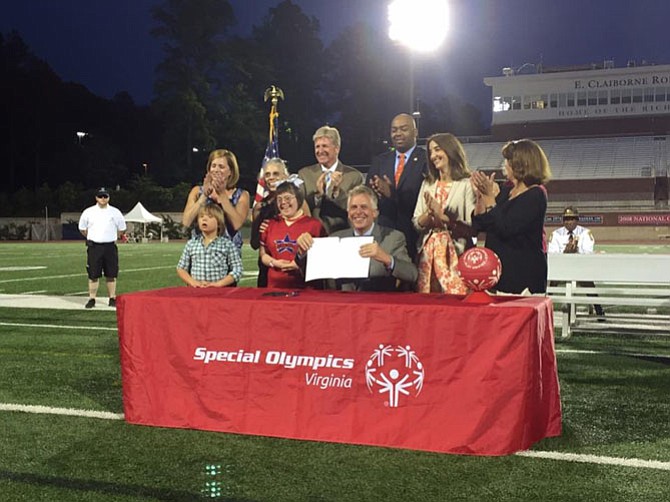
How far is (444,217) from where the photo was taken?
5.64 m

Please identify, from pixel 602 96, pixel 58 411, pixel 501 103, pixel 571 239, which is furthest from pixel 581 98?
pixel 58 411

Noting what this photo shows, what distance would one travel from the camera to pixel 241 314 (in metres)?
4.99

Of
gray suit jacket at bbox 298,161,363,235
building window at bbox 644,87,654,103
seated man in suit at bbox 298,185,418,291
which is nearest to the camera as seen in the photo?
seated man in suit at bbox 298,185,418,291

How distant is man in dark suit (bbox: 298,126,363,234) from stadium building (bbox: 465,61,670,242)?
1976 inches

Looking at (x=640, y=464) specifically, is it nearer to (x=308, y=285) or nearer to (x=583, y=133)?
(x=308, y=285)

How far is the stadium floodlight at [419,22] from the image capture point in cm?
1254

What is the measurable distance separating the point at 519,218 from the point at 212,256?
7.60ft

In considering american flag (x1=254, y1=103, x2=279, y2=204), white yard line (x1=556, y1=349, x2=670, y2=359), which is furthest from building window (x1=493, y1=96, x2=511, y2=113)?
american flag (x1=254, y1=103, x2=279, y2=204)

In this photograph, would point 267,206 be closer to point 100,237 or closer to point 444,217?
point 444,217

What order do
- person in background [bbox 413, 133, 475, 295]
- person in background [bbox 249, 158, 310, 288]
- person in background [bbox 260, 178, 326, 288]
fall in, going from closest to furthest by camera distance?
person in background [bbox 413, 133, 475, 295], person in background [bbox 260, 178, 326, 288], person in background [bbox 249, 158, 310, 288]

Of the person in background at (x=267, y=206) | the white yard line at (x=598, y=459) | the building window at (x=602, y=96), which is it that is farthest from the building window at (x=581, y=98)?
the white yard line at (x=598, y=459)

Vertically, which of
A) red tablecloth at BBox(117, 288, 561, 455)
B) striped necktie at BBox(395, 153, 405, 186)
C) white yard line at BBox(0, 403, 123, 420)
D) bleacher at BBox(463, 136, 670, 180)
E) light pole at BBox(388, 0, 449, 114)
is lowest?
white yard line at BBox(0, 403, 123, 420)

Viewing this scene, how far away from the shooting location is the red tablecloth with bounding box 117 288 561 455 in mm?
4508

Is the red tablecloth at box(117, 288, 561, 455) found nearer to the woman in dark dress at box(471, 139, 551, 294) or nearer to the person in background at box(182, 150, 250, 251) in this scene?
the woman in dark dress at box(471, 139, 551, 294)
